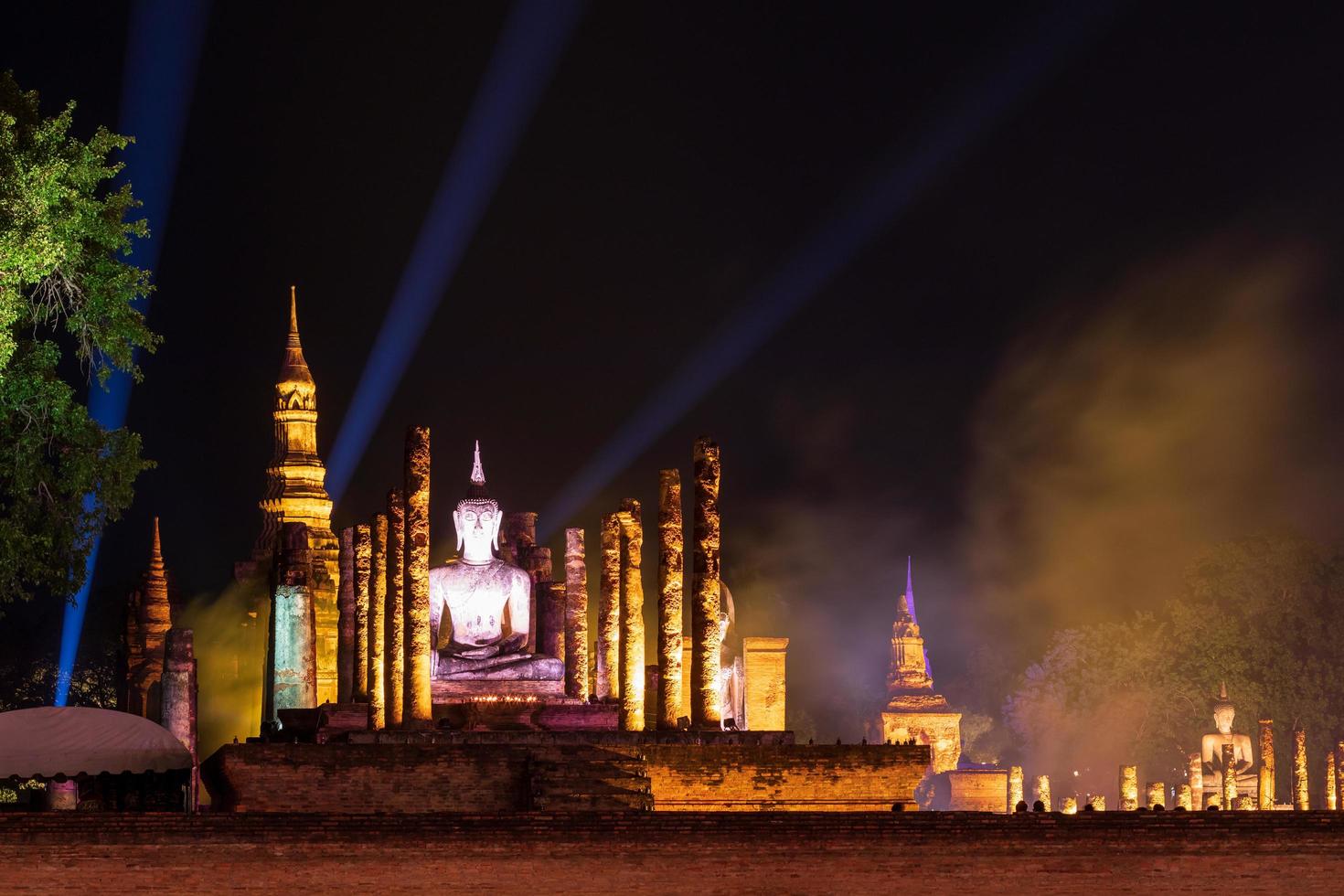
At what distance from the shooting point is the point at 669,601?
24328 millimetres

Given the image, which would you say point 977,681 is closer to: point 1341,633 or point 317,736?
point 1341,633

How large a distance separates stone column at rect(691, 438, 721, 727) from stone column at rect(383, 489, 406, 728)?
3332 mm

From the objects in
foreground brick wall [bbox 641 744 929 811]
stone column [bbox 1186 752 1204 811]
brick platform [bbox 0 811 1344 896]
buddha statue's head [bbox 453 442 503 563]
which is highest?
buddha statue's head [bbox 453 442 503 563]

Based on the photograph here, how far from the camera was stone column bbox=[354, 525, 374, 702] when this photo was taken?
28.7 metres

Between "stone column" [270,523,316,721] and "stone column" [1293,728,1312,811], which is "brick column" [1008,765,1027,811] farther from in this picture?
"stone column" [270,523,316,721]

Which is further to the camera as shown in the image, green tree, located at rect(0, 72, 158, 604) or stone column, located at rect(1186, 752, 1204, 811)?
stone column, located at rect(1186, 752, 1204, 811)

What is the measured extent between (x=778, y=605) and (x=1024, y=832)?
36.5 meters

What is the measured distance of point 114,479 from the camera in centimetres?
2069

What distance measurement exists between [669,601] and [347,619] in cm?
773

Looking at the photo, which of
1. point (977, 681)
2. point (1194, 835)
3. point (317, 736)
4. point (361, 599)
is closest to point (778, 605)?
point (977, 681)

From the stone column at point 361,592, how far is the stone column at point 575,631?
2744mm

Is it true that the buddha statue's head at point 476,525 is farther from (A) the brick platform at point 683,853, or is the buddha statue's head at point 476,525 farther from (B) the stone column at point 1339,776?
(B) the stone column at point 1339,776

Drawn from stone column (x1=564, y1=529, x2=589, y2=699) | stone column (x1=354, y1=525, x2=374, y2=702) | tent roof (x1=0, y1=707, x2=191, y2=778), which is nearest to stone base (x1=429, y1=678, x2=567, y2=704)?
stone column (x1=564, y1=529, x2=589, y2=699)

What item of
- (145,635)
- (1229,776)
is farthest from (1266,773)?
(145,635)
